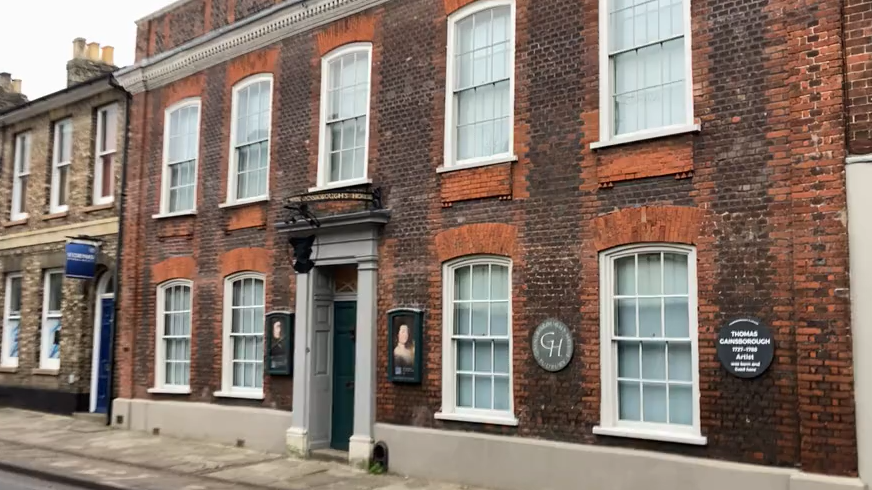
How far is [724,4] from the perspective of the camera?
8766mm

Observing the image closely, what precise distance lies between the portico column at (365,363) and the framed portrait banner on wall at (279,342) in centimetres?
144

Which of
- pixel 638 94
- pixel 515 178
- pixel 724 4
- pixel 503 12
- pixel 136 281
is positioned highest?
pixel 503 12

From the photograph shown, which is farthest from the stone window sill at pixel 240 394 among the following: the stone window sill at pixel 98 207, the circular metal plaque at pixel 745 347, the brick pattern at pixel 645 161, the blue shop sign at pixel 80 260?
the circular metal plaque at pixel 745 347

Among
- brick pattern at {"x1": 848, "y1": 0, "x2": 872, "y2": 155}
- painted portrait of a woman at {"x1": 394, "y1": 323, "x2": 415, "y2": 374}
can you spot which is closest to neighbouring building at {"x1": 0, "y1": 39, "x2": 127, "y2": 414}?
painted portrait of a woman at {"x1": 394, "y1": 323, "x2": 415, "y2": 374}

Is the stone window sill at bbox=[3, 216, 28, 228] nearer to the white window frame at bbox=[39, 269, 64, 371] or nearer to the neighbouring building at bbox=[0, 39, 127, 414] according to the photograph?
A: the neighbouring building at bbox=[0, 39, 127, 414]

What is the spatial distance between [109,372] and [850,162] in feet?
45.3

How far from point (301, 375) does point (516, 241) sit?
433 cm

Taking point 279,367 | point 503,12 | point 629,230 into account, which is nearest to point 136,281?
point 279,367

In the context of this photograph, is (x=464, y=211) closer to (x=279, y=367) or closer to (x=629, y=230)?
(x=629, y=230)

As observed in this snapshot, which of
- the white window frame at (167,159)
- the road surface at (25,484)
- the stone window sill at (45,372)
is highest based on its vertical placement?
the white window frame at (167,159)

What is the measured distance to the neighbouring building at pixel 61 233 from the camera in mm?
17281

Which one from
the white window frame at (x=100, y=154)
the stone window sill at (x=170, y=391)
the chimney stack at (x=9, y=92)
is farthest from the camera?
the chimney stack at (x=9, y=92)

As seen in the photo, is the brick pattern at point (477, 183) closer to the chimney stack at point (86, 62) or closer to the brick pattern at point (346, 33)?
the brick pattern at point (346, 33)

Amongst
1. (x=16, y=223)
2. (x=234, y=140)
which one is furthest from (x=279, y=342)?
(x=16, y=223)
